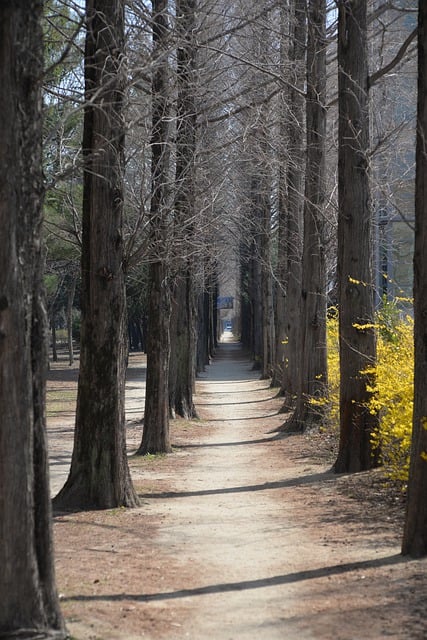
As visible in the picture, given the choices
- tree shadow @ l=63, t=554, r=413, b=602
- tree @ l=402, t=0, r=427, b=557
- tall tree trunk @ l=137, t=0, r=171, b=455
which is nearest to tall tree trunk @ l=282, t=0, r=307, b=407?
tall tree trunk @ l=137, t=0, r=171, b=455

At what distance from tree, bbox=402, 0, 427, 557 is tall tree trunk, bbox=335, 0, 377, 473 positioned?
4920 mm

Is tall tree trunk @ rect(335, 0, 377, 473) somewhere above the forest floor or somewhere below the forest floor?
above

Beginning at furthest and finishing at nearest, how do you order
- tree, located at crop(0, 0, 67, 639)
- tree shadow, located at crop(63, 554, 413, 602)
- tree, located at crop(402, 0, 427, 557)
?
tree, located at crop(402, 0, 427, 557) < tree shadow, located at crop(63, 554, 413, 602) < tree, located at crop(0, 0, 67, 639)

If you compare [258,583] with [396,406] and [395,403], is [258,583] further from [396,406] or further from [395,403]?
[395,403]

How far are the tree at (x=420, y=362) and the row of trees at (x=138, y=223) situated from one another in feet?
0.06

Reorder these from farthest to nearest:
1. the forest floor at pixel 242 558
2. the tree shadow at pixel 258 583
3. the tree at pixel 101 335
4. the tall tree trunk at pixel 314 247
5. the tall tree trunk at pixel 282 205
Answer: the tall tree trunk at pixel 282 205 → the tall tree trunk at pixel 314 247 → the tree at pixel 101 335 → the tree shadow at pixel 258 583 → the forest floor at pixel 242 558

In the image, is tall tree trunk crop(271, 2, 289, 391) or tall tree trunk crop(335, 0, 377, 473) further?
tall tree trunk crop(271, 2, 289, 391)

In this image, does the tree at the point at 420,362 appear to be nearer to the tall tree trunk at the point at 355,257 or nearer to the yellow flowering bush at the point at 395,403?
the yellow flowering bush at the point at 395,403

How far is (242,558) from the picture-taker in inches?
320

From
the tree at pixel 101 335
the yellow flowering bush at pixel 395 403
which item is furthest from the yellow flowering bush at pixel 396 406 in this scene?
the tree at pixel 101 335

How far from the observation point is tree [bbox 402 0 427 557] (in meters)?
7.52

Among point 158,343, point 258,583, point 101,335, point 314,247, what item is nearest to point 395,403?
point 101,335

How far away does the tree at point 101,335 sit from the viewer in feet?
34.6

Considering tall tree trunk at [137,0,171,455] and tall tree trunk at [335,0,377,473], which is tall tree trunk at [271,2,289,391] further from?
tall tree trunk at [335,0,377,473]
